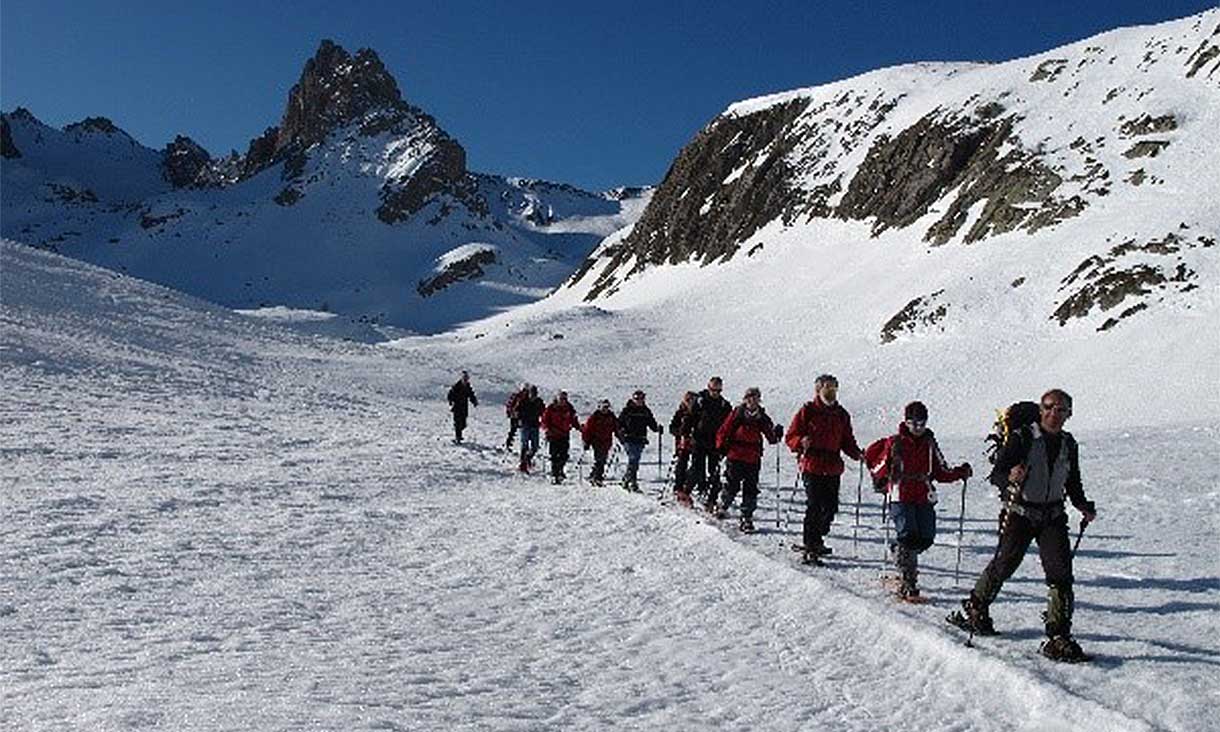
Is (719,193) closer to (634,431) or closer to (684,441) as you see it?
(634,431)

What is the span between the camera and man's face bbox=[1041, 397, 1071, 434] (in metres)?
7.43

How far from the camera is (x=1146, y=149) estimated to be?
49094mm

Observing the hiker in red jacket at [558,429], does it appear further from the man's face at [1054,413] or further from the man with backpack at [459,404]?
the man's face at [1054,413]

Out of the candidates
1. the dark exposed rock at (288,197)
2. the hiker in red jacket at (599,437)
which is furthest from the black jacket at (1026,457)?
the dark exposed rock at (288,197)

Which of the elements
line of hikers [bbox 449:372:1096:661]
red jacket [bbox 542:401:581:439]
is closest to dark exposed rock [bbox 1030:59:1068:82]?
red jacket [bbox 542:401:581:439]

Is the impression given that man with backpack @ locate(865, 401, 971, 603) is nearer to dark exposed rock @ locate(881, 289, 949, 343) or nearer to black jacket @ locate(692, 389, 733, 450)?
black jacket @ locate(692, 389, 733, 450)

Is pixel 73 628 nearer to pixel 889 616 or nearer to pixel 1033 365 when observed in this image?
pixel 889 616

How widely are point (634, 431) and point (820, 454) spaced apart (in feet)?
24.1

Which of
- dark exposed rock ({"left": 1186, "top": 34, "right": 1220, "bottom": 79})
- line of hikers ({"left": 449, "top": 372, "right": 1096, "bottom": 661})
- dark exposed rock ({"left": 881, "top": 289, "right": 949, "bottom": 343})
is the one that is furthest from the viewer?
dark exposed rock ({"left": 1186, "top": 34, "right": 1220, "bottom": 79})

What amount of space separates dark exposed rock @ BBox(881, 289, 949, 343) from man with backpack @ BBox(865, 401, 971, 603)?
1395 inches

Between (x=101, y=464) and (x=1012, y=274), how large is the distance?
39241 mm

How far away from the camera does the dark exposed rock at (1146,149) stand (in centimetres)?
4853

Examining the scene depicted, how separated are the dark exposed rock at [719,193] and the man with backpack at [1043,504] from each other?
71.4m

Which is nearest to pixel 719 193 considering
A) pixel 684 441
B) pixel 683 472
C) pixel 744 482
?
pixel 683 472
